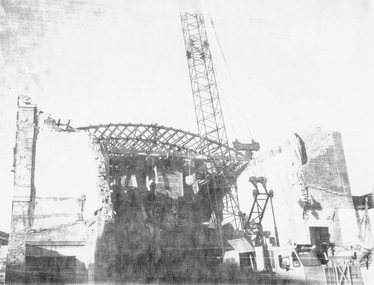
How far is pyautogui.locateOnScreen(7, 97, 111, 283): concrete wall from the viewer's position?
63.4 ft

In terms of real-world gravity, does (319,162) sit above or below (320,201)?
above

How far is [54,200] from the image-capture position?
787 inches

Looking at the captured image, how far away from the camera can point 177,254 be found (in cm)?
2238

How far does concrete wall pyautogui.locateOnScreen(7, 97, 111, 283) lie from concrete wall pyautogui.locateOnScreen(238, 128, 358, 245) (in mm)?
11045

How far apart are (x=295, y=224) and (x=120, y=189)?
38.6ft

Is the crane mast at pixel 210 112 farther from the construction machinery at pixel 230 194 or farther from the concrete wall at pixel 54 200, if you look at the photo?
the concrete wall at pixel 54 200

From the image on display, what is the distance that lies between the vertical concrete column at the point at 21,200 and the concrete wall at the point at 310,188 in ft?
47.8

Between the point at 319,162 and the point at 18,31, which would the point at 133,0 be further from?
the point at 319,162

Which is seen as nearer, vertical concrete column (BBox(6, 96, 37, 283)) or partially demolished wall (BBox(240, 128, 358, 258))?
vertical concrete column (BBox(6, 96, 37, 283))

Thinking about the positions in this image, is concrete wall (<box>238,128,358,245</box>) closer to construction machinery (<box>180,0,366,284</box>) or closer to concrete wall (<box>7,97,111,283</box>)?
construction machinery (<box>180,0,366,284</box>)

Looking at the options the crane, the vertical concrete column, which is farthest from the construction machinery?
the vertical concrete column

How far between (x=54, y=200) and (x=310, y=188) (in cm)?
1501

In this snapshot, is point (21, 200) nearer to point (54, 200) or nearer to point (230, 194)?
point (54, 200)

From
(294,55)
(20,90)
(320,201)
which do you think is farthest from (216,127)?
(20,90)
